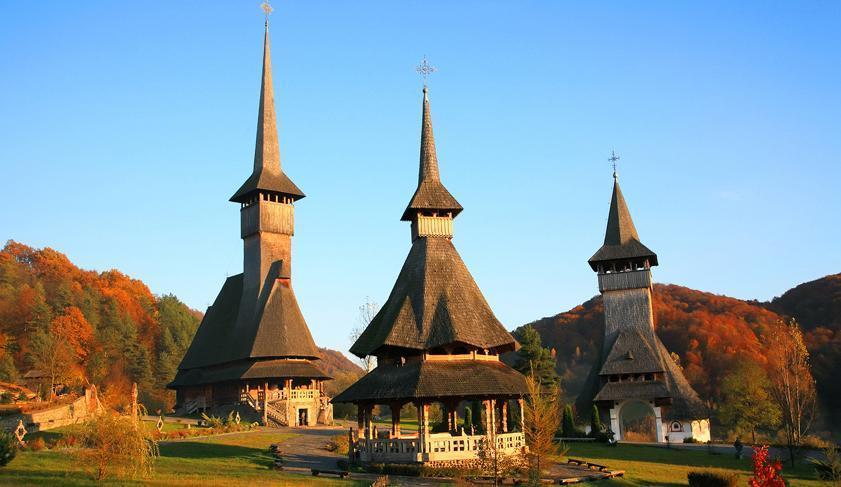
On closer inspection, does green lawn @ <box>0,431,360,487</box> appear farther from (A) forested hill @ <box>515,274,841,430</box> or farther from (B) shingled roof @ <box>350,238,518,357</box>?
(A) forested hill @ <box>515,274,841,430</box>

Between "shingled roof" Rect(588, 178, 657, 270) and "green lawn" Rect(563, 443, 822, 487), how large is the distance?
1539cm

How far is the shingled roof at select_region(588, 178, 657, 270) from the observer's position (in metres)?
56.8

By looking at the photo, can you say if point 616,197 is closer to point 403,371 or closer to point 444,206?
point 444,206

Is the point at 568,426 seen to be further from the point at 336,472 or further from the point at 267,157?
the point at 267,157

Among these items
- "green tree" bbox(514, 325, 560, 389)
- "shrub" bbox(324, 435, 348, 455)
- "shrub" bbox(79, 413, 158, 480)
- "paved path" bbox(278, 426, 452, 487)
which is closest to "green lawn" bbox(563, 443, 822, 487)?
"paved path" bbox(278, 426, 452, 487)

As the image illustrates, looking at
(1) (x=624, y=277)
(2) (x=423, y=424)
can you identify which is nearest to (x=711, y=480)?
(2) (x=423, y=424)

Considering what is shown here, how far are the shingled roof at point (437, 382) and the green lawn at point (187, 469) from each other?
4352mm

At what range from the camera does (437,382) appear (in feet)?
96.3

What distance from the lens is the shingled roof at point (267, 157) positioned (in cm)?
6000

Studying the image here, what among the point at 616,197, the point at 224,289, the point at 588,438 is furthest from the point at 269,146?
the point at 588,438

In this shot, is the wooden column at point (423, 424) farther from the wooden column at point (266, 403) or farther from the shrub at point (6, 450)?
the wooden column at point (266, 403)

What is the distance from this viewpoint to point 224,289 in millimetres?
63062

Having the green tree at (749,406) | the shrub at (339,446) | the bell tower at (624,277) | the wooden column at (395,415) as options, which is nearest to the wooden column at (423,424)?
the wooden column at (395,415)

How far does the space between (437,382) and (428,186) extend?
34.5ft
